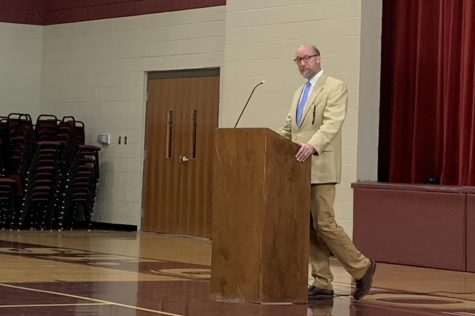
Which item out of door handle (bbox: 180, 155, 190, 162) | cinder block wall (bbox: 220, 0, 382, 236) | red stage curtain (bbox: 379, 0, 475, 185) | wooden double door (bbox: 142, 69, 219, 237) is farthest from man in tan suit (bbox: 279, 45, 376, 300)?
door handle (bbox: 180, 155, 190, 162)

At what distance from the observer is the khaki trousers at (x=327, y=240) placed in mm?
7055

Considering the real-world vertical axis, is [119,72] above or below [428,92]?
above

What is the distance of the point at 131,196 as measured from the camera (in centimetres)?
1559

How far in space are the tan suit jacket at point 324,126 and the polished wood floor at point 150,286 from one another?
83 centimetres

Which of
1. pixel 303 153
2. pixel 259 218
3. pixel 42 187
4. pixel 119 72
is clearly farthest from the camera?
pixel 119 72

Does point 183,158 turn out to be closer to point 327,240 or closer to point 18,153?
point 18,153

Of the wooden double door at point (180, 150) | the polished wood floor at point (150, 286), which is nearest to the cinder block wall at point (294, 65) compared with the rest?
the wooden double door at point (180, 150)

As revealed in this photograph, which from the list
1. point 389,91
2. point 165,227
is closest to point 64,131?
point 165,227

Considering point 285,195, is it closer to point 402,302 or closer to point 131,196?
point 402,302

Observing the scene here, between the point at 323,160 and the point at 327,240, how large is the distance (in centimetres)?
50

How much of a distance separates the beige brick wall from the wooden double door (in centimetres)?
236

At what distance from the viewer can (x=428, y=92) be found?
11555 millimetres

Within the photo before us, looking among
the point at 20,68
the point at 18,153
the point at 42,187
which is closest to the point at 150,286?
the point at 42,187

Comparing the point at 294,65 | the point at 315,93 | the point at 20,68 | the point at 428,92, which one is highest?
the point at 20,68
